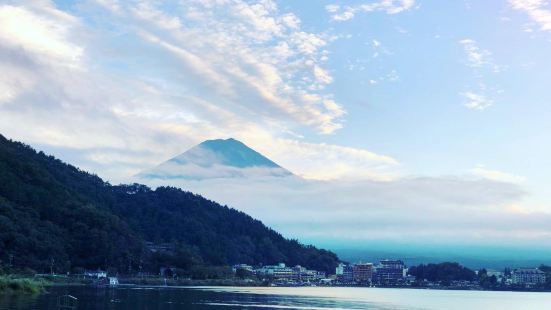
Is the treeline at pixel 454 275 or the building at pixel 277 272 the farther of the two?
the treeline at pixel 454 275

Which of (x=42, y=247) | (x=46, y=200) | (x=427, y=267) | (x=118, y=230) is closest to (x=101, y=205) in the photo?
(x=118, y=230)

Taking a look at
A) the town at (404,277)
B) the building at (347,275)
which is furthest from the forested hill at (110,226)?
the town at (404,277)

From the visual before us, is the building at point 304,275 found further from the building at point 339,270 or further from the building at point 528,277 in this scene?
the building at point 528,277

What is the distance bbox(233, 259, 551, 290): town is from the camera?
126m

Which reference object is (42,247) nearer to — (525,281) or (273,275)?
(273,275)

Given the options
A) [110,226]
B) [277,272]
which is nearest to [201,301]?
[110,226]

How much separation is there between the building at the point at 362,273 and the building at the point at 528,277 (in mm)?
32418

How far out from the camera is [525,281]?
12950 cm

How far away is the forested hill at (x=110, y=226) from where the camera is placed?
6975cm

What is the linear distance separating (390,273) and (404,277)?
12.3 feet

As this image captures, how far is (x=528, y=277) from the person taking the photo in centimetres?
12938

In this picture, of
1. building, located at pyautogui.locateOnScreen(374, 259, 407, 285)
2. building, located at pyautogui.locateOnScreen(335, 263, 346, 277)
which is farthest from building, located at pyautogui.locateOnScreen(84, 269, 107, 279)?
building, located at pyautogui.locateOnScreen(335, 263, 346, 277)

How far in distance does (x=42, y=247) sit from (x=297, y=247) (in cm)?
9376

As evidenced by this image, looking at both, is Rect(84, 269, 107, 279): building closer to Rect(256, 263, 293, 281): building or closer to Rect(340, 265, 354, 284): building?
Rect(256, 263, 293, 281): building
